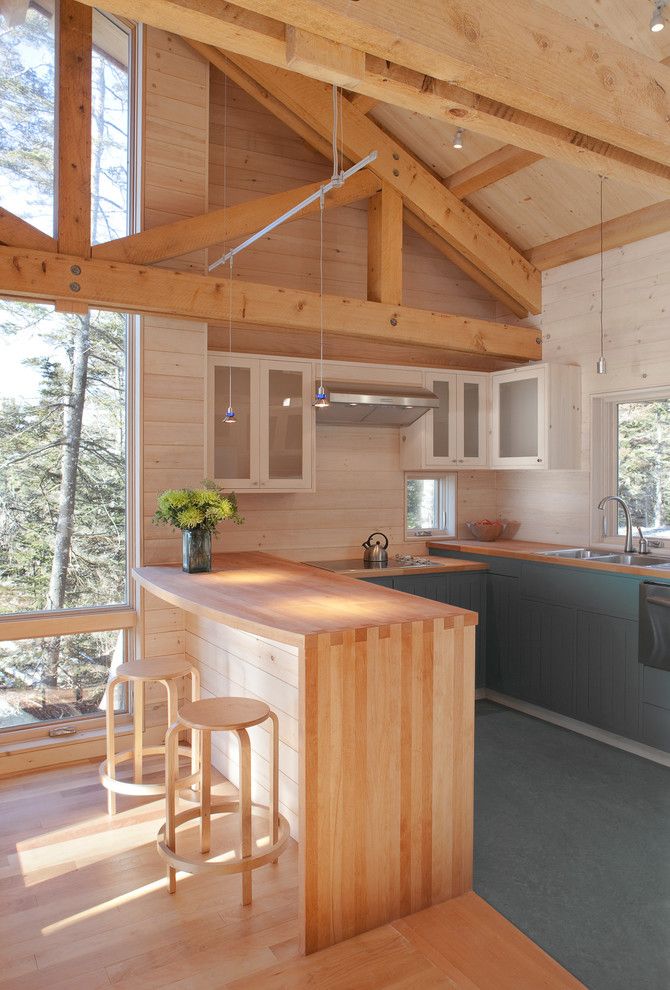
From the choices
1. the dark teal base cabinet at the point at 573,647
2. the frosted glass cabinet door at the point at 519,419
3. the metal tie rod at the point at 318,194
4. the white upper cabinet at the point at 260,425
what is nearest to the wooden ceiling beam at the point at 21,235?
the metal tie rod at the point at 318,194

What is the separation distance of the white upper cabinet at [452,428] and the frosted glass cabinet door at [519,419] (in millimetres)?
97

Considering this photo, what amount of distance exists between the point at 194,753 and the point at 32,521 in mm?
1445

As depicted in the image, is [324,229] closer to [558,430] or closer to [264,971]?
[558,430]

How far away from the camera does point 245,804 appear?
2.44 metres

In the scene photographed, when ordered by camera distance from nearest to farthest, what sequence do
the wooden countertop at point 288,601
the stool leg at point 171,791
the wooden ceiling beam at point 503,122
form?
1. the wooden ceiling beam at point 503,122
2. the wooden countertop at point 288,601
3. the stool leg at point 171,791

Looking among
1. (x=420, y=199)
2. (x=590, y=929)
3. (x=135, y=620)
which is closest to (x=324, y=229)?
(x=420, y=199)

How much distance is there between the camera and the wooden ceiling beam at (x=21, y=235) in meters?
3.30

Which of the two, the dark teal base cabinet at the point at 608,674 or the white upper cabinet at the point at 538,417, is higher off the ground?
the white upper cabinet at the point at 538,417

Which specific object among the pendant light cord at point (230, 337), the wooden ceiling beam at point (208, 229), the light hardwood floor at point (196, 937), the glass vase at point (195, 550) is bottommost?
the light hardwood floor at point (196, 937)

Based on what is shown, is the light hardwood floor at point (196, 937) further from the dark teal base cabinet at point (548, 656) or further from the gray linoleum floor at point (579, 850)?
the dark teal base cabinet at point (548, 656)

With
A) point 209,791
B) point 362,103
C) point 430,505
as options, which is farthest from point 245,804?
point 362,103

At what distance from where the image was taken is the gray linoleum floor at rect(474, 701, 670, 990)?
2232mm

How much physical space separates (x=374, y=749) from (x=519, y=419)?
3.06 m

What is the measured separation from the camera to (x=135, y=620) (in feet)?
12.7
